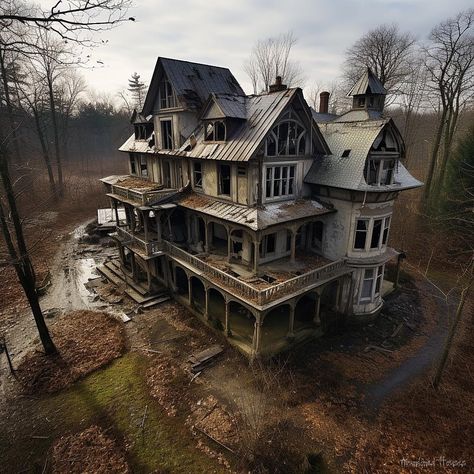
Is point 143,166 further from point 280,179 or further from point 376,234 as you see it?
point 376,234

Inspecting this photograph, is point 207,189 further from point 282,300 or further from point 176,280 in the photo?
point 282,300

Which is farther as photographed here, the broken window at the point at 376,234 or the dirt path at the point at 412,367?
the broken window at the point at 376,234

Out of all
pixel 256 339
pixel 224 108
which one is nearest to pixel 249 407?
pixel 256 339

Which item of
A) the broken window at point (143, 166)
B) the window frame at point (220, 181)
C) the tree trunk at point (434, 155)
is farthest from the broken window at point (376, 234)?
the broken window at point (143, 166)

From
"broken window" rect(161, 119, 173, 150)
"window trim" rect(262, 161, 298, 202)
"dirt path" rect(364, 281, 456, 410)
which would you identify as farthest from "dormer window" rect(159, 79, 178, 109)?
"dirt path" rect(364, 281, 456, 410)

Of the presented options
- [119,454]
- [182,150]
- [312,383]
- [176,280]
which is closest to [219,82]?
[182,150]

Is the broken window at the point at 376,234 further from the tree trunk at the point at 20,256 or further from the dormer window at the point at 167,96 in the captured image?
the tree trunk at the point at 20,256
